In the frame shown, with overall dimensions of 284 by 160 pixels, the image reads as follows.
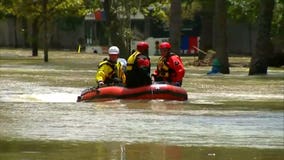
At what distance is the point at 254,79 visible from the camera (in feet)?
116

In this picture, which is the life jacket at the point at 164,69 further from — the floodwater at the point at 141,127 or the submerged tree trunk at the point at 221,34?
the submerged tree trunk at the point at 221,34

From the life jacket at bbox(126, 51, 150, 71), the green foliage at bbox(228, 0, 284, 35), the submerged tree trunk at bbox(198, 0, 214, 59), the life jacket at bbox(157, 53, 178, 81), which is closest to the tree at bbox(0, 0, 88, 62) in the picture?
the submerged tree trunk at bbox(198, 0, 214, 59)

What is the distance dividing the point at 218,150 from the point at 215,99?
11942 mm

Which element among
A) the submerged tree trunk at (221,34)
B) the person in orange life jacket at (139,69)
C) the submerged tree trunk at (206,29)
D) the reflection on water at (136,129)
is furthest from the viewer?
the submerged tree trunk at (206,29)

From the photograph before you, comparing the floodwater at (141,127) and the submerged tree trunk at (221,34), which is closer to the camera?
the floodwater at (141,127)

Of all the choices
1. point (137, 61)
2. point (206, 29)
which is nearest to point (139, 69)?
point (137, 61)

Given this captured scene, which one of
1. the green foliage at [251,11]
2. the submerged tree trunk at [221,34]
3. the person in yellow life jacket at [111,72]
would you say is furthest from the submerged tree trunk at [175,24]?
the person in yellow life jacket at [111,72]

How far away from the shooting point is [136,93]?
2223 centimetres

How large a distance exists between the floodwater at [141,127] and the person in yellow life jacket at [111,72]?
0.98 meters

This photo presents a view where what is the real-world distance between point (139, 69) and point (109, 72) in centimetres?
75

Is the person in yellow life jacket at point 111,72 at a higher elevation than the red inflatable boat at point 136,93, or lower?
higher

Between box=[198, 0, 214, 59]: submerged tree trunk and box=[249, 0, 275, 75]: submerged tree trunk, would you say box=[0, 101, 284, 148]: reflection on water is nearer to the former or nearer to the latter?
box=[249, 0, 275, 75]: submerged tree trunk

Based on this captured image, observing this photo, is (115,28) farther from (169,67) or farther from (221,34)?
(169,67)

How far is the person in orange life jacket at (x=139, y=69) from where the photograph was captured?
22203 mm
